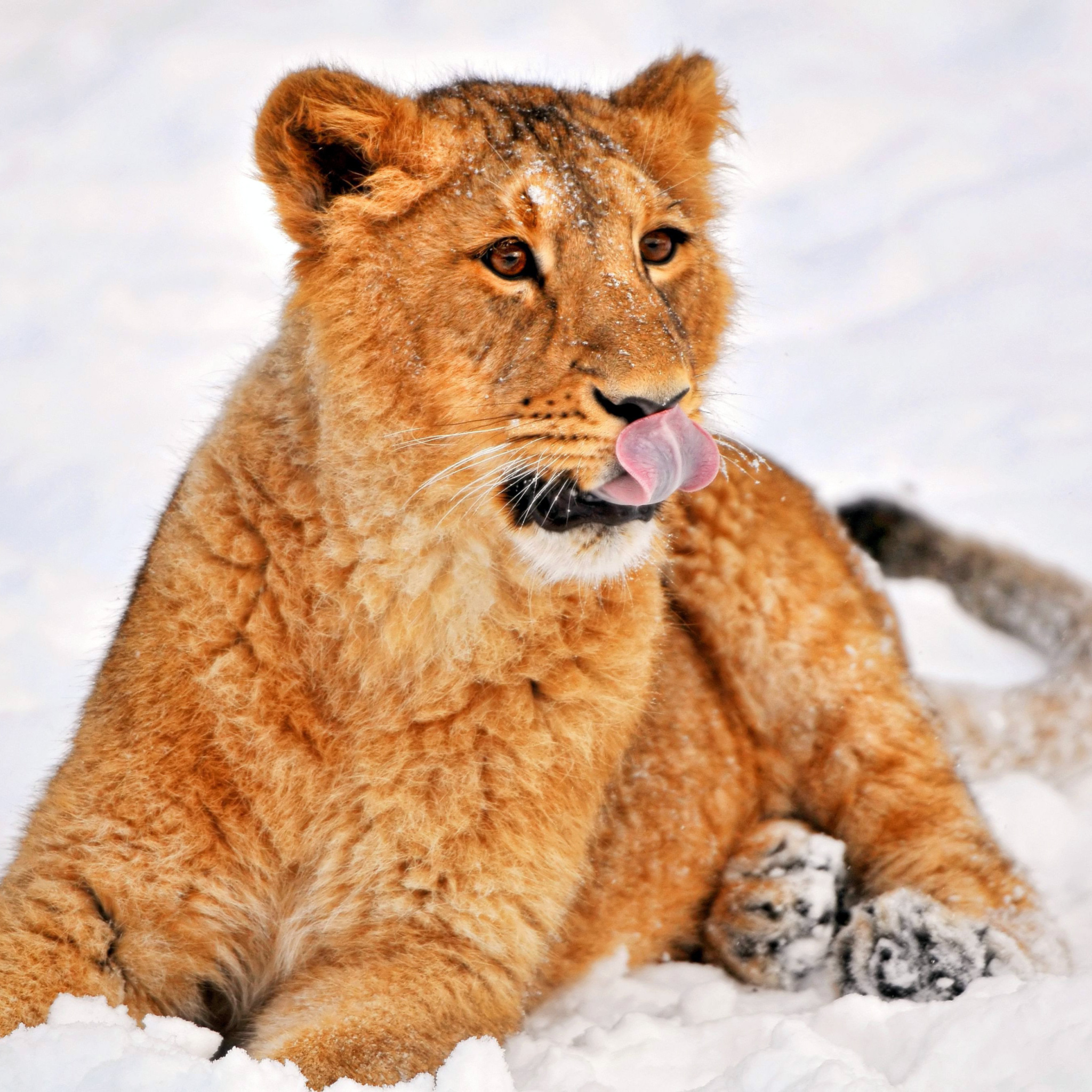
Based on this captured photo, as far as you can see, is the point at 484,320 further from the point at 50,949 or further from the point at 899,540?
the point at 899,540

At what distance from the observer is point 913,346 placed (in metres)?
8.95

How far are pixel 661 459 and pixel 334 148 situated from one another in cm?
109

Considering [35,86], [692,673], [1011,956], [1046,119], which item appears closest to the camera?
[1011,956]

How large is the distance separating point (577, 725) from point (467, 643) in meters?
0.33

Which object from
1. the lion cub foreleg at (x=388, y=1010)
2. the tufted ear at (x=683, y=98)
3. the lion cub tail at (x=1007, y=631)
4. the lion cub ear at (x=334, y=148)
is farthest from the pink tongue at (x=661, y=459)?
the lion cub tail at (x=1007, y=631)

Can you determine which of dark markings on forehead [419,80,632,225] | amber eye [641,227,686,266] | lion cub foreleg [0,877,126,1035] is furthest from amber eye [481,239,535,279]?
lion cub foreleg [0,877,126,1035]

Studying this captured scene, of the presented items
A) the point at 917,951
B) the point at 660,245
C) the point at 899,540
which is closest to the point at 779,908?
the point at 917,951

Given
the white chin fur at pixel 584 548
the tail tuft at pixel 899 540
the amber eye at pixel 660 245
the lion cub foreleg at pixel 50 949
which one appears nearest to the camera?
the lion cub foreleg at pixel 50 949

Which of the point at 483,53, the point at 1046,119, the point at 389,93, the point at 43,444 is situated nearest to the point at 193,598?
the point at 389,93

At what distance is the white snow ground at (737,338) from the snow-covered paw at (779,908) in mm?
92

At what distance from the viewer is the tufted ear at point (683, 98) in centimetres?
371

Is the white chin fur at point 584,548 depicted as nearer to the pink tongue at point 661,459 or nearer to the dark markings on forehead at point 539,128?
the pink tongue at point 661,459

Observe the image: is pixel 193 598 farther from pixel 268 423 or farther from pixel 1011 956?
pixel 1011 956

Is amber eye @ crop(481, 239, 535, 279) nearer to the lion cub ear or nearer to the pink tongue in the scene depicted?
the lion cub ear
